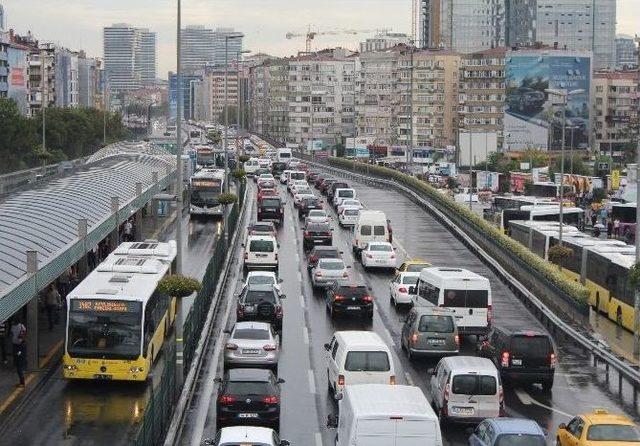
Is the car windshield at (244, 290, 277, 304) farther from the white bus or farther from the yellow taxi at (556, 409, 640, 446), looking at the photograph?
the white bus

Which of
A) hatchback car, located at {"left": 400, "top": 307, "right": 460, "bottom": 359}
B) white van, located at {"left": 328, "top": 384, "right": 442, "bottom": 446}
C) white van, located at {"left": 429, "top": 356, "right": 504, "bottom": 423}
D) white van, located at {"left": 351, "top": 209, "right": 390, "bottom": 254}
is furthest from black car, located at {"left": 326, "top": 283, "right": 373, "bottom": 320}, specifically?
white van, located at {"left": 328, "top": 384, "right": 442, "bottom": 446}

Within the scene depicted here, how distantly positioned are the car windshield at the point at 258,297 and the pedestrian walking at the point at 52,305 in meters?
5.43

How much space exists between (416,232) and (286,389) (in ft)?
124

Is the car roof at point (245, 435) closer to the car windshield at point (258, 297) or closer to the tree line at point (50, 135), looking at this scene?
the car windshield at point (258, 297)

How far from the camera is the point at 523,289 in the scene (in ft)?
140

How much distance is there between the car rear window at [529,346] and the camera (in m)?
27.0

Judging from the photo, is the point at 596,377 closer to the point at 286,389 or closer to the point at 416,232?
the point at 286,389

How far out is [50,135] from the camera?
114000mm

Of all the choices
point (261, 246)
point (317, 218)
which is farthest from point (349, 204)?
point (261, 246)

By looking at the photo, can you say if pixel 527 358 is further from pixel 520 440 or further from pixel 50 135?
pixel 50 135

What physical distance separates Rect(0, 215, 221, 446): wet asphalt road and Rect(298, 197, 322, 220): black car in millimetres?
42564

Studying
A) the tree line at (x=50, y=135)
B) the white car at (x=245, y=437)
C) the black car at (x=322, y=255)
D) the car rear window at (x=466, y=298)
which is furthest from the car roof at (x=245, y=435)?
the tree line at (x=50, y=135)

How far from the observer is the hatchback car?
2969 cm

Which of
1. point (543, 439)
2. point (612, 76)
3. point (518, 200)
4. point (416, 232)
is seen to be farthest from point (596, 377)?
point (612, 76)
